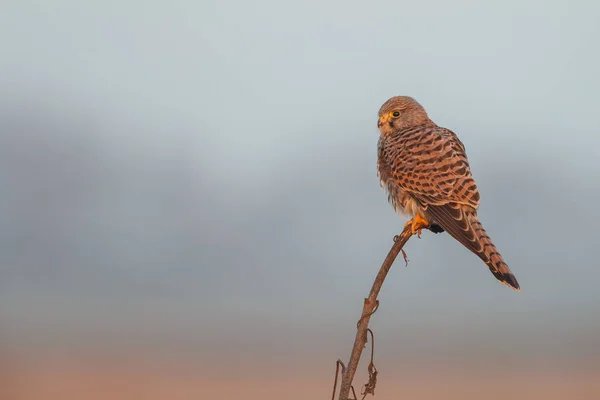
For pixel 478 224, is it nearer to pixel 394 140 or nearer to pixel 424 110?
pixel 394 140

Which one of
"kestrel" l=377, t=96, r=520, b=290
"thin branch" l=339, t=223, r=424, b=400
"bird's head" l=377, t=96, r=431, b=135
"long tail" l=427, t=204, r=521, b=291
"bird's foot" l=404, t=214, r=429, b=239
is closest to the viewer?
"thin branch" l=339, t=223, r=424, b=400

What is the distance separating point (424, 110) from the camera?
14.3ft

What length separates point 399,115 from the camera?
4.22m

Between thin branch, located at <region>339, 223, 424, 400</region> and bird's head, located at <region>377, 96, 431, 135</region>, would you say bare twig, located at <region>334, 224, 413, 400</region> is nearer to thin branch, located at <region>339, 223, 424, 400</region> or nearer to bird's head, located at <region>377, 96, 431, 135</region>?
thin branch, located at <region>339, 223, 424, 400</region>

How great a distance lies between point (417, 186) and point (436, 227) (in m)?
0.21

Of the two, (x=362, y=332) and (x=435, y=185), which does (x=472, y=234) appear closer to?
(x=435, y=185)

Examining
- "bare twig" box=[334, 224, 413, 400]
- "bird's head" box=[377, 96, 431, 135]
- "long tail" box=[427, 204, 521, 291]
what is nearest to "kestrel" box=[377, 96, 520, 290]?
"long tail" box=[427, 204, 521, 291]

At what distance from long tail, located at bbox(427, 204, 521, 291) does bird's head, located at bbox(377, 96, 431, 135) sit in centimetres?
99

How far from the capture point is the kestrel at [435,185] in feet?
9.85

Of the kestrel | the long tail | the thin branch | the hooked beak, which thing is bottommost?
the thin branch

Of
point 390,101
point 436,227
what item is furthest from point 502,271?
point 390,101

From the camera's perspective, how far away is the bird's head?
417 centimetres

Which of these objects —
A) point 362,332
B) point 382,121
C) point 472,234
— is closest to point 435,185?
point 472,234

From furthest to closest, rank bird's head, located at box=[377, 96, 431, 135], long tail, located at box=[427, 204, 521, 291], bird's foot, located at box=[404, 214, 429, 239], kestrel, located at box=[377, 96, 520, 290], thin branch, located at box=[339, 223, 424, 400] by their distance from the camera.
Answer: bird's head, located at box=[377, 96, 431, 135]
bird's foot, located at box=[404, 214, 429, 239]
kestrel, located at box=[377, 96, 520, 290]
long tail, located at box=[427, 204, 521, 291]
thin branch, located at box=[339, 223, 424, 400]
